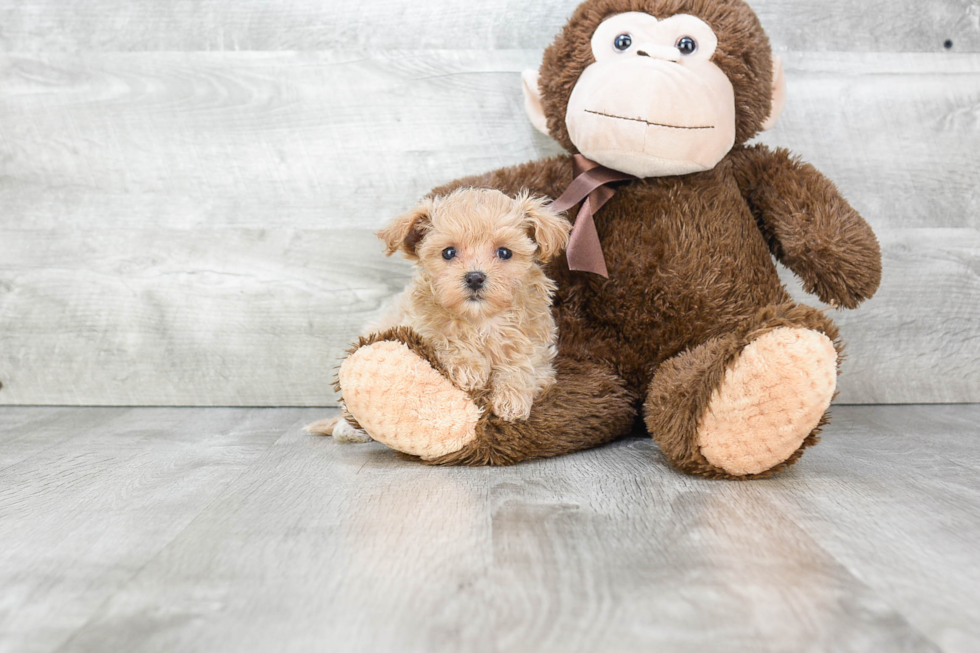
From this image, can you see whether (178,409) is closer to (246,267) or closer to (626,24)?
(246,267)

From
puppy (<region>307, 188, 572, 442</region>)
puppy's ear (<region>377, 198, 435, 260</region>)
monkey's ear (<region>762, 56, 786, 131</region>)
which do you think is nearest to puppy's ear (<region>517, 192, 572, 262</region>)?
puppy (<region>307, 188, 572, 442</region>)

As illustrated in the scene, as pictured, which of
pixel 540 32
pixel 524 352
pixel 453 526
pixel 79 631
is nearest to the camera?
pixel 79 631

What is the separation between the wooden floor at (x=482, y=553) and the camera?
546mm

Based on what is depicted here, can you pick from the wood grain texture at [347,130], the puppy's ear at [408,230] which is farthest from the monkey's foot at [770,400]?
the wood grain texture at [347,130]

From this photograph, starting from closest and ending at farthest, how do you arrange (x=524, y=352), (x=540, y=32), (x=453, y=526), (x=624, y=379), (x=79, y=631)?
(x=79, y=631), (x=453, y=526), (x=524, y=352), (x=624, y=379), (x=540, y=32)

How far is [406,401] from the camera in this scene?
0.94 m

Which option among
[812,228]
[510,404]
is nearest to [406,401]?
[510,404]

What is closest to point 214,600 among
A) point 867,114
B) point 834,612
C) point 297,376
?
point 834,612

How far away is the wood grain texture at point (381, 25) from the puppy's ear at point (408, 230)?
48cm

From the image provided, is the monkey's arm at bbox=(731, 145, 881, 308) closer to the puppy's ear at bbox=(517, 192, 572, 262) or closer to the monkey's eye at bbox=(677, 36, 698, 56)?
the monkey's eye at bbox=(677, 36, 698, 56)

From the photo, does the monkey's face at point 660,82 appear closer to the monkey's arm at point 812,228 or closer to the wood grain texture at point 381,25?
the monkey's arm at point 812,228

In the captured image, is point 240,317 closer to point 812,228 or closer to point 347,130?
point 347,130

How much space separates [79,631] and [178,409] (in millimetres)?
880

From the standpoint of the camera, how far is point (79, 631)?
0.55m
